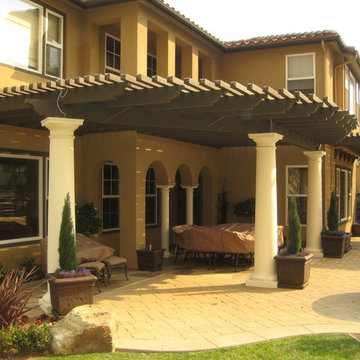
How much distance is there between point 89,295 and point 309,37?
11104 mm

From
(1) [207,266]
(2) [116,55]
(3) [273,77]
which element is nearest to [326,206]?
(3) [273,77]

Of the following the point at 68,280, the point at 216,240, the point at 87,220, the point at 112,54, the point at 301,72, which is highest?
the point at 301,72

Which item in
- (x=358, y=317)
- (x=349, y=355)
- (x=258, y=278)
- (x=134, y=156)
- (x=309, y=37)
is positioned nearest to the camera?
(x=349, y=355)

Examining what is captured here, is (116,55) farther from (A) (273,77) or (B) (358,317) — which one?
(B) (358,317)

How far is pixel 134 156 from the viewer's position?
11.5 meters

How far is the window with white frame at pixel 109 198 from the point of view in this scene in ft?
43.2

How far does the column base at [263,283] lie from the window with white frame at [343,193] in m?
9.40

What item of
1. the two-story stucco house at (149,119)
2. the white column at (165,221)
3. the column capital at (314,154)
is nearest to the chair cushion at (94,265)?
the two-story stucco house at (149,119)

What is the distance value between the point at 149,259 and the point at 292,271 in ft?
11.9


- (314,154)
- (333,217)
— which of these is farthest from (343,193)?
(314,154)

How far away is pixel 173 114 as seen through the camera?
352 inches

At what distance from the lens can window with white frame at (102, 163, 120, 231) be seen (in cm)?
1317

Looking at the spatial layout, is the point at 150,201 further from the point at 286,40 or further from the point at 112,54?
the point at 286,40

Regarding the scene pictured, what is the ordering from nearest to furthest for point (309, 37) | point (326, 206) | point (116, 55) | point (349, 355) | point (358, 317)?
point (349, 355), point (358, 317), point (116, 55), point (309, 37), point (326, 206)
